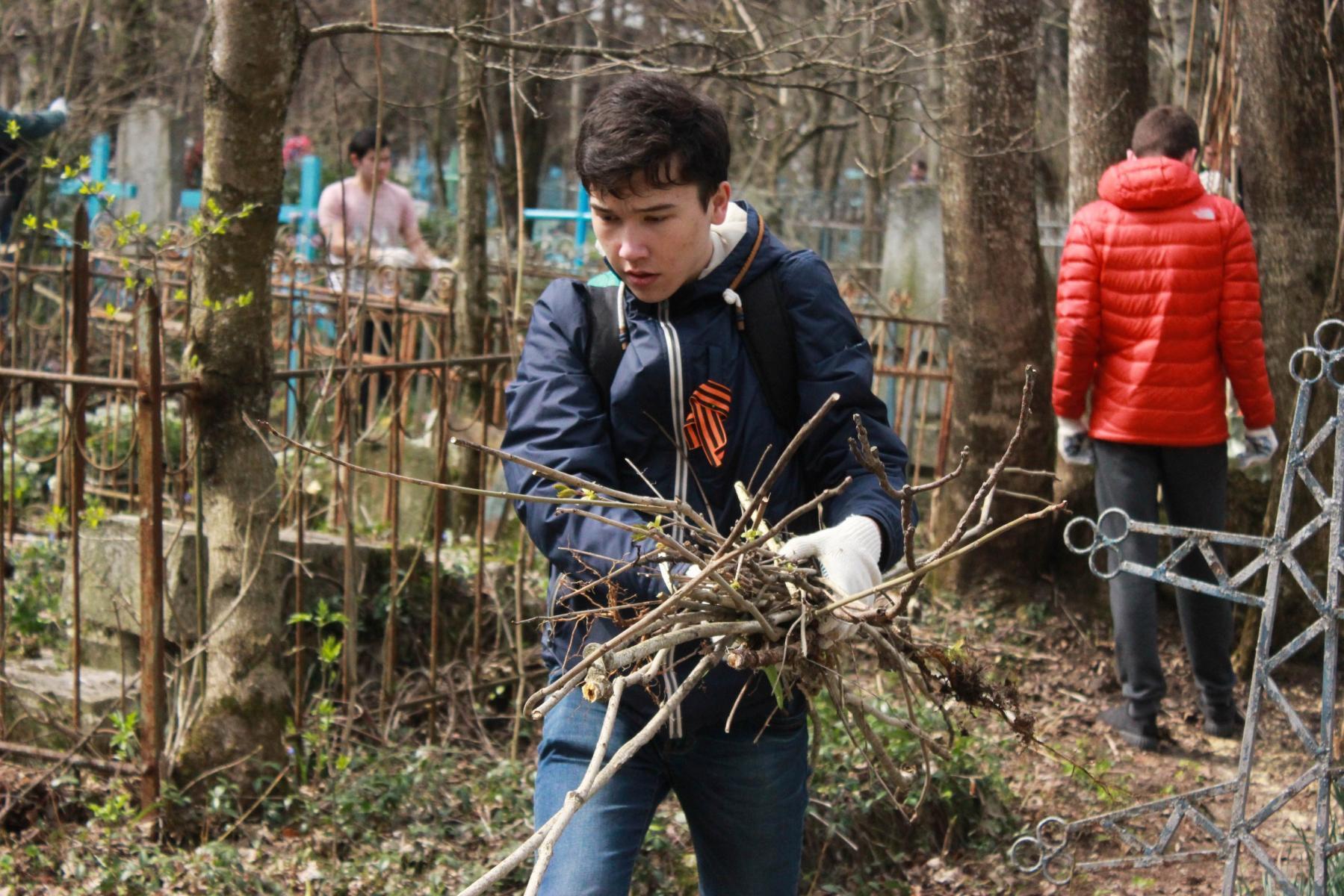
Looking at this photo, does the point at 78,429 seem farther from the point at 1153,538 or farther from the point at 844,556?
the point at 1153,538

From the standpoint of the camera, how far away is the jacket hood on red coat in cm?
443

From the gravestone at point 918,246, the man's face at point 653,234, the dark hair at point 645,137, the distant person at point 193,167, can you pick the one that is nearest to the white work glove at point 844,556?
the man's face at point 653,234

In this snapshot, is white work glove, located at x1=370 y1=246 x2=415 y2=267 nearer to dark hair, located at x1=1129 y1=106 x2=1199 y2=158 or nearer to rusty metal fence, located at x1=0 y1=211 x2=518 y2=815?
rusty metal fence, located at x1=0 y1=211 x2=518 y2=815

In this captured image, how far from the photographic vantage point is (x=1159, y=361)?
14.7 ft

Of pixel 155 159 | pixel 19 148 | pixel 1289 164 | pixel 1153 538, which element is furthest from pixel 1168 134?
pixel 155 159

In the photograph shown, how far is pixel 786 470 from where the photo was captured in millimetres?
2223

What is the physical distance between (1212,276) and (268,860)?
3.31 m

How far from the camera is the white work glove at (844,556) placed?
6.44 feet

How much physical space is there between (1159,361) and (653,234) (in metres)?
2.86

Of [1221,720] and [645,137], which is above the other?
[645,137]

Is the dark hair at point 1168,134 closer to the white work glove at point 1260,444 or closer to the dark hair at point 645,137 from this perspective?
the white work glove at point 1260,444

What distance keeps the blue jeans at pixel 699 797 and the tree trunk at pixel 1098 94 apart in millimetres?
3584

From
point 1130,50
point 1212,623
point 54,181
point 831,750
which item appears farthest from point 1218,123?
point 54,181

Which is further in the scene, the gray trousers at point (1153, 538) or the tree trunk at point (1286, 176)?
the tree trunk at point (1286, 176)
